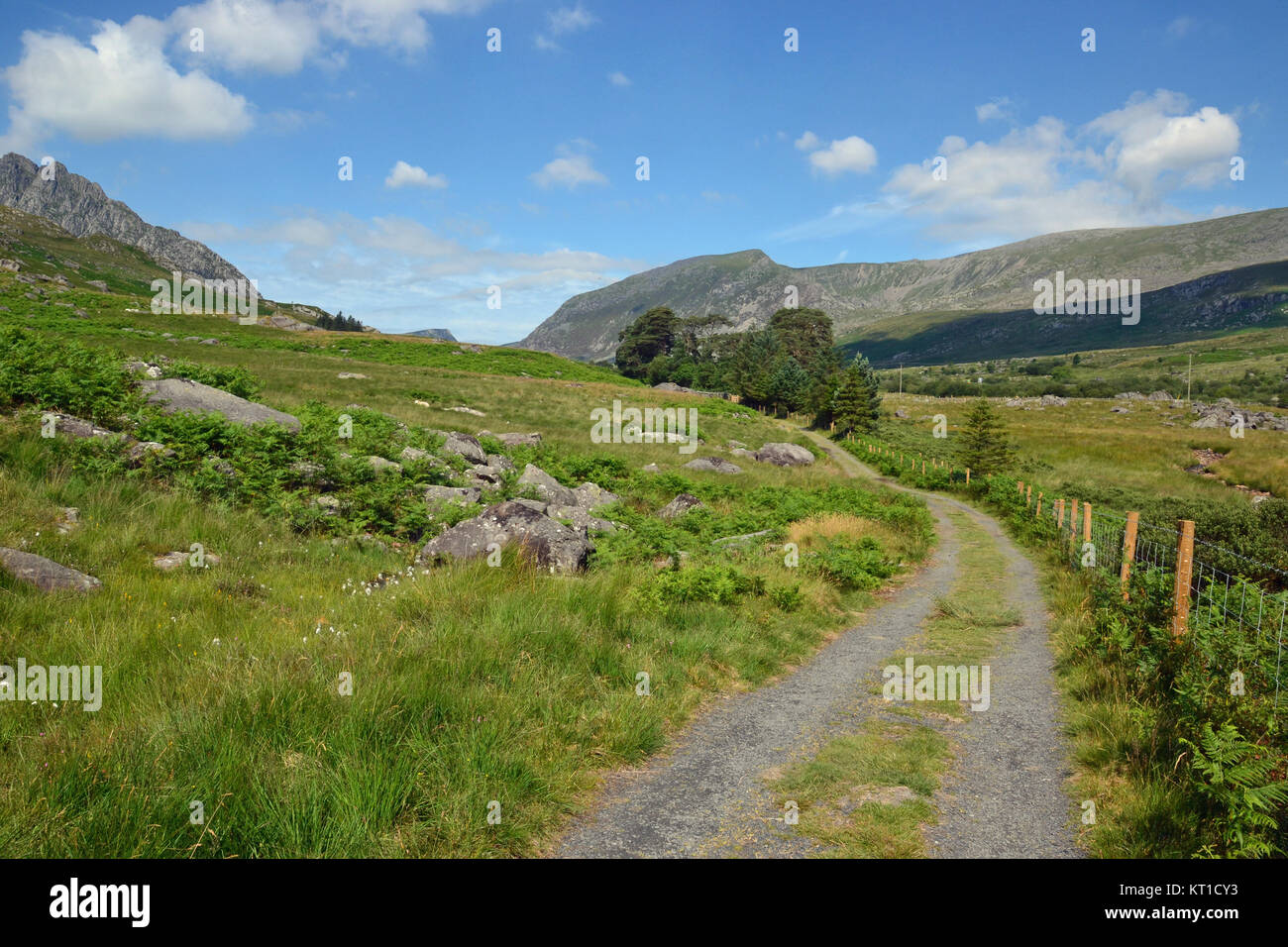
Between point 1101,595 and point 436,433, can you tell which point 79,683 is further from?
point 436,433

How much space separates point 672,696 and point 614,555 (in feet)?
16.6

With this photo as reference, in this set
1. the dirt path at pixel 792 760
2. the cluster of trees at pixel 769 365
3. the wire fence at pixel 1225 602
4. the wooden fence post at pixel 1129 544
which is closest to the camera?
the dirt path at pixel 792 760

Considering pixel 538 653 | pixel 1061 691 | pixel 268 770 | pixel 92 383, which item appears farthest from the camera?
pixel 92 383

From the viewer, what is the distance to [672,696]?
671cm

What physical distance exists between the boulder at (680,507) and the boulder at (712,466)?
A: 26.9 ft

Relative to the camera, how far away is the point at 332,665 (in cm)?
532

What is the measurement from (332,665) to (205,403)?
12875mm

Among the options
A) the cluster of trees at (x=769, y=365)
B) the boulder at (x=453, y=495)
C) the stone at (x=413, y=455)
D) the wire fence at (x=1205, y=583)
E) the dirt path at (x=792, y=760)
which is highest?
the cluster of trees at (x=769, y=365)

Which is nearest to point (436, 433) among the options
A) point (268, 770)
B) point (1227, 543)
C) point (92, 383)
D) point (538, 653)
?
point (92, 383)

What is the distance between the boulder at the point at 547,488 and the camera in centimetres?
1630

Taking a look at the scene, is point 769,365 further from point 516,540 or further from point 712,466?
point 516,540

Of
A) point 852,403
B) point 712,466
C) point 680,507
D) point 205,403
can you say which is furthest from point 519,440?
point 852,403

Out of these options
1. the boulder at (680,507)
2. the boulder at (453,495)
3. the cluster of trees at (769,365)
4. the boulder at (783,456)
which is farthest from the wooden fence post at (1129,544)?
the cluster of trees at (769,365)

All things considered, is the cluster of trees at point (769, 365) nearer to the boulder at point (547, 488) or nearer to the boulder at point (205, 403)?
the boulder at point (547, 488)
